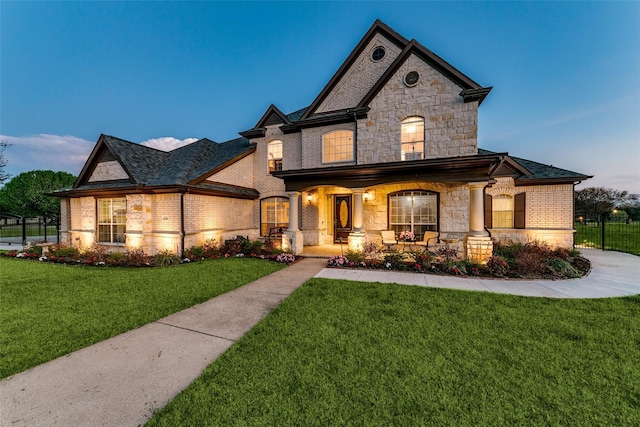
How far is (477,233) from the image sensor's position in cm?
836

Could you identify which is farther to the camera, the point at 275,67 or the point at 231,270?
the point at 275,67

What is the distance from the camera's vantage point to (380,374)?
2775 mm

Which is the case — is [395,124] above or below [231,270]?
above

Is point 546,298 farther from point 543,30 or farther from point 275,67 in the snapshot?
point 275,67

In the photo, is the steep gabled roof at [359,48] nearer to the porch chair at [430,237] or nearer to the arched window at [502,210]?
the porch chair at [430,237]

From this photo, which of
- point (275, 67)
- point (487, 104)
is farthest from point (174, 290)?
point (275, 67)

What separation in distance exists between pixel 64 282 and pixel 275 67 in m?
36.6

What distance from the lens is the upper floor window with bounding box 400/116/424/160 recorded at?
33.6 feet

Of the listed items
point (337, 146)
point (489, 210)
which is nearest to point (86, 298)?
point (337, 146)

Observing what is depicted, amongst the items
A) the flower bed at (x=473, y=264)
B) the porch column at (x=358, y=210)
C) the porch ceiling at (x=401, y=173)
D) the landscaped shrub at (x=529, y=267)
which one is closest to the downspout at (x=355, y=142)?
the porch ceiling at (x=401, y=173)

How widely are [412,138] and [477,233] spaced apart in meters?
4.80

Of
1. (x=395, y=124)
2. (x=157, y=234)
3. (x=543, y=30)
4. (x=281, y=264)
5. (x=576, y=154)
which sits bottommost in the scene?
(x=281, y=264)

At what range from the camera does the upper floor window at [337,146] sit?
11.6 m

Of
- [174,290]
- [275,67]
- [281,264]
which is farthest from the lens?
[275,67]
